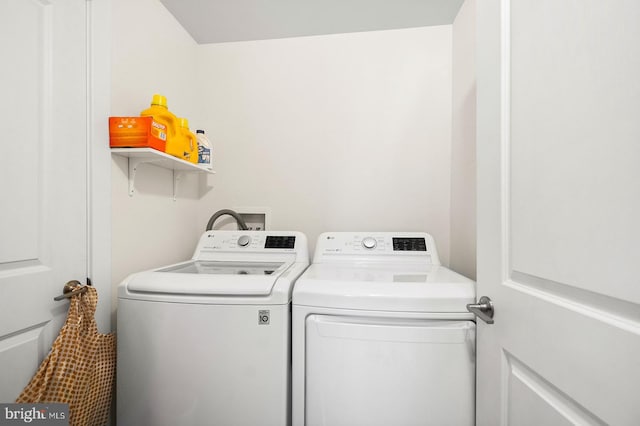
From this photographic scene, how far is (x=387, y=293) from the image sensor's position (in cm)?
92

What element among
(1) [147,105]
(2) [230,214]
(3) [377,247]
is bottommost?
(3) [377,247]

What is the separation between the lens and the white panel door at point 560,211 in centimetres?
44

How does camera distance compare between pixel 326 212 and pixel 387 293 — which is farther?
pixel 326 212

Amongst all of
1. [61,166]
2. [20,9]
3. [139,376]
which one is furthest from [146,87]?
[139,376]

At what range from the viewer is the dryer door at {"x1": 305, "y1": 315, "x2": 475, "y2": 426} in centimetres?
89

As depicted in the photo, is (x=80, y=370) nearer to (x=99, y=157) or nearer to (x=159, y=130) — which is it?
(x=99, y=157)

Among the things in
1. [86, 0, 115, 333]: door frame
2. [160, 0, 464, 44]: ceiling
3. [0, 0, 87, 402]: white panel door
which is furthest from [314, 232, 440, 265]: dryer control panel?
[160, 0, 464, 44]: ceiling

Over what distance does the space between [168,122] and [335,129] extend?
3.32 ft

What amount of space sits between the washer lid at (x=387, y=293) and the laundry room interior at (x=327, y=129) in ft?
2.19

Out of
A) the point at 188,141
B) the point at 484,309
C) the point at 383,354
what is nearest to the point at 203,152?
the point at 188,141

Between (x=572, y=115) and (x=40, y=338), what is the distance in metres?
1.67

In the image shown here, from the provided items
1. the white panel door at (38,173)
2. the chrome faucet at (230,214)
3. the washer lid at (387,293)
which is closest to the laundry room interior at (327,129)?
the chrome faucet at (230,214)

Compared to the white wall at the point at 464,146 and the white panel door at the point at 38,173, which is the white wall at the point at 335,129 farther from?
the white panel door at the point at 38,173

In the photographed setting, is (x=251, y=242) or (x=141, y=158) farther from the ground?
(x=141, y=158)
